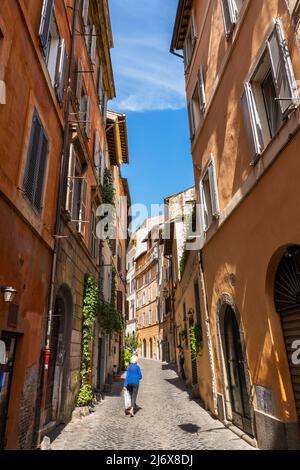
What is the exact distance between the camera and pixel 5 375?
466 cm

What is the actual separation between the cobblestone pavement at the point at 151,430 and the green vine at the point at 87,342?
480 millimetres

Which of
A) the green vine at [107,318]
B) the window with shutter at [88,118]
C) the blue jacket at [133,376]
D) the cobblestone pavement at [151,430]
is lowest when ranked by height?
the cobblestone pavement at [151,430]

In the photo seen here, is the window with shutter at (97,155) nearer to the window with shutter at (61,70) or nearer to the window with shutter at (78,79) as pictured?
the window with shutter at (78,79)

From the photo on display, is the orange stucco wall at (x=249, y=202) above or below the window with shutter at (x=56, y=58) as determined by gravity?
below

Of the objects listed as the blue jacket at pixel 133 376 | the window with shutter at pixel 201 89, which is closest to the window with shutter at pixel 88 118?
the window with shutter at pixel 201 89

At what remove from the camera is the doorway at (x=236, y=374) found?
6.34 metres

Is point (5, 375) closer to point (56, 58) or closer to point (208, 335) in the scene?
point (208, 335)

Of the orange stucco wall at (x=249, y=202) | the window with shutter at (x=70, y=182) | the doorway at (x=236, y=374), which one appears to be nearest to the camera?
the orange stucco wall at (x=249, y=202)

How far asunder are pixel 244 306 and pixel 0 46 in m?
5.53

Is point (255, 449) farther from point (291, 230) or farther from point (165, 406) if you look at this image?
point (165, 406)

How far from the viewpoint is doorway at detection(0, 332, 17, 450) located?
4508 mm

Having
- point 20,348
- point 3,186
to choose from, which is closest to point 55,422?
point 20,348

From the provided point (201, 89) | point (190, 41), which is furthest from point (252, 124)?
point (190, 41)

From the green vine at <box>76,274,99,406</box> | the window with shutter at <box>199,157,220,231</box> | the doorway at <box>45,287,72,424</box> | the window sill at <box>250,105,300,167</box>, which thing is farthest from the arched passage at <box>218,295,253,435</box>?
the green vine at <box>76,274,99,406</box>
